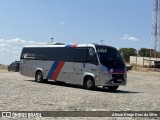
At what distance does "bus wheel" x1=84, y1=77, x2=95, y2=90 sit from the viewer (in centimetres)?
2703

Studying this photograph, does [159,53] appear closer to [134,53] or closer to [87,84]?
[134,53]

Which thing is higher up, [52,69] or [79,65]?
[79,65]

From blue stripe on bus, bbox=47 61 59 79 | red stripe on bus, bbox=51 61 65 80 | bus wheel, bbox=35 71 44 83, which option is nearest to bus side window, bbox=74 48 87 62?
red stripe on bus, bbox=51 61 65 80

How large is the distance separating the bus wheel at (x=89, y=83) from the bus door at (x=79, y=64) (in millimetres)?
539

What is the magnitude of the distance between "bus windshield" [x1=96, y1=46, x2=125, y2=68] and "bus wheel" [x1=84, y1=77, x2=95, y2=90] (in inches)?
63.7

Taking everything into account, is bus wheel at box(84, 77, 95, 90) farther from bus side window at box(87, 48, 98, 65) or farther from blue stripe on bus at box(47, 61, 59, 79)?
blue stripe on bus at box(47, 61, 59, 79)

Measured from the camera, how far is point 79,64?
28.3 metres

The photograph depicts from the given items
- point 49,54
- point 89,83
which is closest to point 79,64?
point 89,83

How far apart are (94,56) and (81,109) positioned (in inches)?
484

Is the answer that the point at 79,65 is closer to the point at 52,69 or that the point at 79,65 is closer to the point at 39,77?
the point at 52,69

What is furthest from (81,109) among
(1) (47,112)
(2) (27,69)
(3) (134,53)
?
(3) (134,53)

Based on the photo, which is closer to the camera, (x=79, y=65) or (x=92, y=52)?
(x=92, y=52)

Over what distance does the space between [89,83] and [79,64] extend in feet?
5.47

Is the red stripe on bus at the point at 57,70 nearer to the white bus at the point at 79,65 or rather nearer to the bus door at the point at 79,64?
the white bus at the point at 79,65
